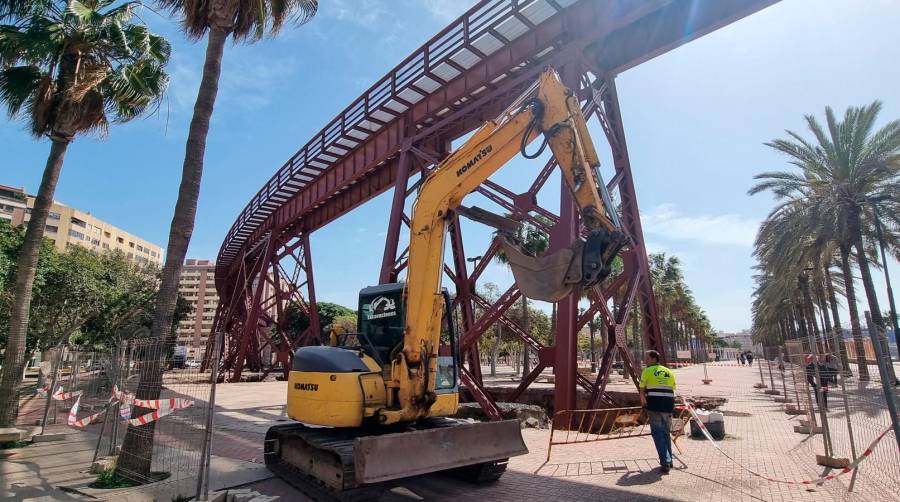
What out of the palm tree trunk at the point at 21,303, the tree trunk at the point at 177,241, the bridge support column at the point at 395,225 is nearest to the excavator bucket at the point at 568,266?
the tree trunk at the point at 177,241

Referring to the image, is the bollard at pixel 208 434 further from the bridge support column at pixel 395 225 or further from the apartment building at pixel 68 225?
the apartment building at pixel 68 225

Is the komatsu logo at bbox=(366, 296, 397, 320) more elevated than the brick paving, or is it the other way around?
the komatsu logo at bbox=(366, 296, 397, 320)

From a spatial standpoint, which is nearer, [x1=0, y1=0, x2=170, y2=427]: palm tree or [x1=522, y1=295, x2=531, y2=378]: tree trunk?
[x1=0, y1=0, x2=170, y2=427]: palm tree

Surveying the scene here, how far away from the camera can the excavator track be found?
5141mm

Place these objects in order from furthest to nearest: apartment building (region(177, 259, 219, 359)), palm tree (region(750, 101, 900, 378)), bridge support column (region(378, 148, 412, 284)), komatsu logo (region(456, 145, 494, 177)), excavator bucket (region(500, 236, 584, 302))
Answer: apartment building (region(177, 259, 219, 359)) < palm tree (region(750, 101, 900, 378)) < bridge support column (region(378, 148, 412, 284)) < komatsu logo (region(456, 145, 494, 177)) < excavator bucket (region(500, 236, 584, 302))

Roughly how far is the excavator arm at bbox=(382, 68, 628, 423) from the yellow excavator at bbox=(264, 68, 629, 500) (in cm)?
1

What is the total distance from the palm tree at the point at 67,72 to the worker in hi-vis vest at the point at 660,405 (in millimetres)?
12051

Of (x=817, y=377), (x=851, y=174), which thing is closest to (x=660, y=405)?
(x=817, y=377)

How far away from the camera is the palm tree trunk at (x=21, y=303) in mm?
9469

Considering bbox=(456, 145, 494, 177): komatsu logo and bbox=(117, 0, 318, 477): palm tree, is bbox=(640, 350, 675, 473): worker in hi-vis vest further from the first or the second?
bbox=(117, 0, 318, 477): palm tree

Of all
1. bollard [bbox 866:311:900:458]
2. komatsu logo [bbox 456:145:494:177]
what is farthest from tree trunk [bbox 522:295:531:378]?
bollard [bbox 866:311:900:458]

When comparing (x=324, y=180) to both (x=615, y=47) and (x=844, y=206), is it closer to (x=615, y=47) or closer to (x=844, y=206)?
(x=615, y=47)

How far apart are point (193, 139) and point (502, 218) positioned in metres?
5.08

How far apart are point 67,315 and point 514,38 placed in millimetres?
26577
